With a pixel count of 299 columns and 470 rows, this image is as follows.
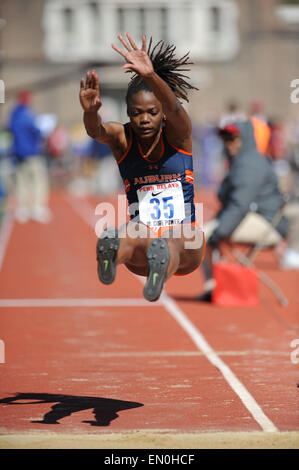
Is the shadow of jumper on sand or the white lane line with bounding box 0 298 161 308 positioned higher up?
the white lane line with bounding box 0 298 161 308

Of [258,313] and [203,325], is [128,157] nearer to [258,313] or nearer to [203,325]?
[203,325]

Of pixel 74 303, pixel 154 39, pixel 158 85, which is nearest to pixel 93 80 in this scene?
pixel 158 85

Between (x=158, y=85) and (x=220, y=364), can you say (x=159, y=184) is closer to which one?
(x=158, y=85)

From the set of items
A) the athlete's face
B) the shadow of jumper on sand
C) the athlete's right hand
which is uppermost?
the athlete's right hand

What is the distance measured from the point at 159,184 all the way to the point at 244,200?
13.4 feet

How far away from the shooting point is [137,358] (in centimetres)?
695

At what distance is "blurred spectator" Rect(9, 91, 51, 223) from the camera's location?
664 inches

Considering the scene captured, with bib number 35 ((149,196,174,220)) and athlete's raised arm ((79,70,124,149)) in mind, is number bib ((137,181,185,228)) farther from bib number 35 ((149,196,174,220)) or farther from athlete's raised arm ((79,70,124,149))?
athlete's raised arm ((79,70,124,149))

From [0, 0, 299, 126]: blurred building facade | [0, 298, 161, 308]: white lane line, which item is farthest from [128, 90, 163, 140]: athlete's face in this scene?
[0, 0, 299, 126]: blurred building facade

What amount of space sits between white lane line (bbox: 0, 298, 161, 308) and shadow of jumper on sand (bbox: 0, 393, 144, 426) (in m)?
3.78

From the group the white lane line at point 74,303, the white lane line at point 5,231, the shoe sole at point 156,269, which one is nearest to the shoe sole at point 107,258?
the shoe sole at point 156,269

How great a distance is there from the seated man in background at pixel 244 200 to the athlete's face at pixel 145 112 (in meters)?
4.09

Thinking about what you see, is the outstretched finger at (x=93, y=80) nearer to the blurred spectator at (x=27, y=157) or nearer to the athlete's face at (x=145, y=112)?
the athlete's face at (x=145, y=112)
